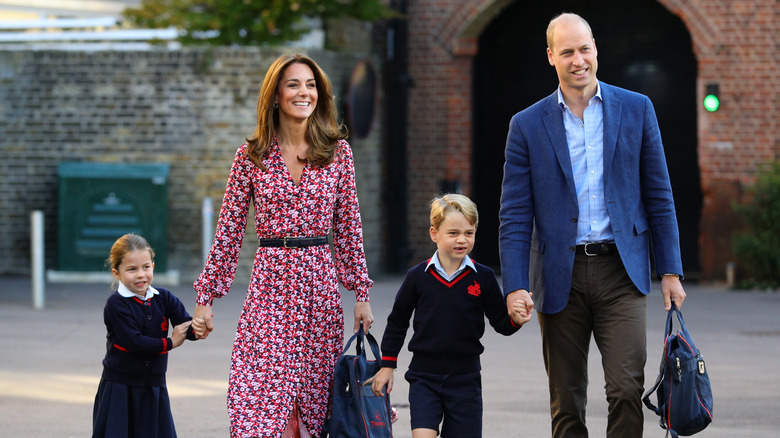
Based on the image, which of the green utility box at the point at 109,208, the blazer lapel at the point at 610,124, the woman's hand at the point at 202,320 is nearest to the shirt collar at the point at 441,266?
the blazer lapel at the point at 610,124

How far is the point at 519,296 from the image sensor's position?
468 centimetres

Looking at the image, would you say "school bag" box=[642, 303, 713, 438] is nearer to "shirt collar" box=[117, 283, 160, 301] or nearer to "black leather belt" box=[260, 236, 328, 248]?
"black leather belt" box=[260, 236, 328, 248]

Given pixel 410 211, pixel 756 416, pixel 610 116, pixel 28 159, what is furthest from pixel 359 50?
pixel 610 116

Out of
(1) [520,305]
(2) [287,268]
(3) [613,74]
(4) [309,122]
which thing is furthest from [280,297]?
(3) [613,74]

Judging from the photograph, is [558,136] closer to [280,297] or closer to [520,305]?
[520,305]

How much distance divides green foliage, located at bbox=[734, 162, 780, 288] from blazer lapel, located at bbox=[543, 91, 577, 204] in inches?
357

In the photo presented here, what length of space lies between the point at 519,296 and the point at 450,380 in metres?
0.48

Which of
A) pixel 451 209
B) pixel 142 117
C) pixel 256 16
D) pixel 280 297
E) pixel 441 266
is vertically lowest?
pixel 280 297

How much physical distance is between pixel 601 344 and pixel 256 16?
10170 mm

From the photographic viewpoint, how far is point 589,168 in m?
4.79

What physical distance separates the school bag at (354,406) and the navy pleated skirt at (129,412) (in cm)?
75

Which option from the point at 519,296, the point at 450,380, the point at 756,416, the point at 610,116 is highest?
the point at 610,116

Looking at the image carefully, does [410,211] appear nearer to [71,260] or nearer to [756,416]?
[71,260]

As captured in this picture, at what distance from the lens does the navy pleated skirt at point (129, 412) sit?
4.85 meters
